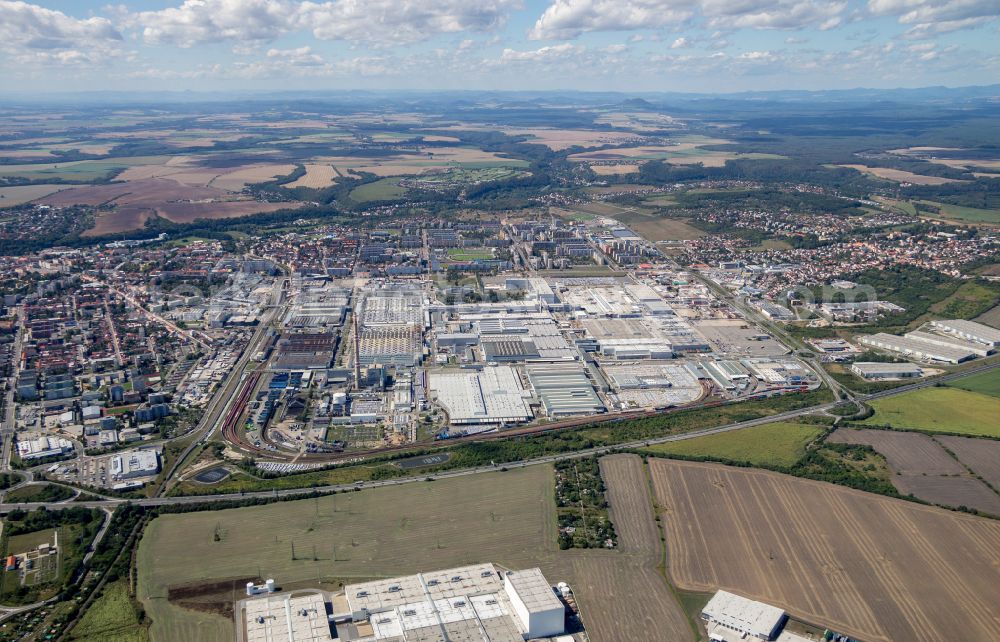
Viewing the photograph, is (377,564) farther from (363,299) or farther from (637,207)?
(637,207)

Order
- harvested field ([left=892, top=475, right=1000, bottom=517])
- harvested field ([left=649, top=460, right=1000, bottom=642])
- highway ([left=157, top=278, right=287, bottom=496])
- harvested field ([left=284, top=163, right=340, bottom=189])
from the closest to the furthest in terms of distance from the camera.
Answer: harvested field ([left=649, top=460, right=1000, bottom=642])
harvested field ([left=892, top=475, right=1000, bottom=517])
highway ([left=157, top=278, right=287, bottom=496])
harvested field ([left=284, top=163, right=340, bottom=189])

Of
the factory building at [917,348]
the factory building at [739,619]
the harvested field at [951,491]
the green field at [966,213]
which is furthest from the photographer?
the green field at [966,213]

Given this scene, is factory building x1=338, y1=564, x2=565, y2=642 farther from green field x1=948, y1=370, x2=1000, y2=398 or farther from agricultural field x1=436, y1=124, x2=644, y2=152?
agricultural field x1=436, y1=124, x2=644, y2=152

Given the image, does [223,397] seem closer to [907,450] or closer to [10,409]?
[10,409]

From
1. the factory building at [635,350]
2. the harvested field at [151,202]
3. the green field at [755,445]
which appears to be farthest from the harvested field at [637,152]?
the green field at [755,445]

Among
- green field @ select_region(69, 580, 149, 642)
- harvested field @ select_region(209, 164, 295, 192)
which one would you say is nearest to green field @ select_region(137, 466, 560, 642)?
green field @ select_region(69, 580, 149, 642)

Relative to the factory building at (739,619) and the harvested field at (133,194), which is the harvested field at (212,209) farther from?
the factory building at (739,619)
